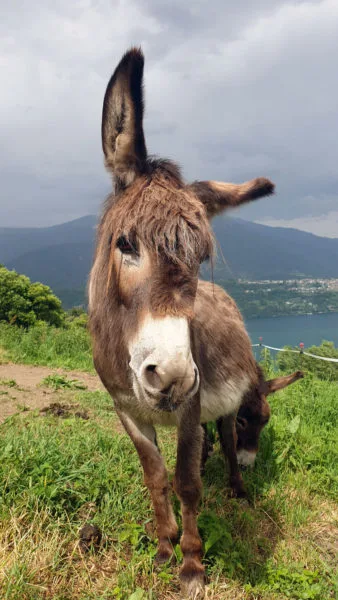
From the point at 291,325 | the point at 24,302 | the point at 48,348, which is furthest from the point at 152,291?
the point at 291,325

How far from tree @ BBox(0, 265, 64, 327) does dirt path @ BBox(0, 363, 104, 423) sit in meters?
11.4

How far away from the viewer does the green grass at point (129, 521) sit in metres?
2.17

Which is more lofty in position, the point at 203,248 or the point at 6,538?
the point at 203,248

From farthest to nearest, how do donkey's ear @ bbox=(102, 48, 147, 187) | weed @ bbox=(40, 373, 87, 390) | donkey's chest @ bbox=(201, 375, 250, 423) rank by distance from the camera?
1. weed @ bbox=(40, 373, 87, 390)
2. donkey's chest @ bbox=(201, 375, 250, 423)
3. donkey's ear @ bbox=(102, 48, 147, 187)

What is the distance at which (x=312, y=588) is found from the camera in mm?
2340

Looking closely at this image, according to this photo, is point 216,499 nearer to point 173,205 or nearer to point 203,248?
point 203,248

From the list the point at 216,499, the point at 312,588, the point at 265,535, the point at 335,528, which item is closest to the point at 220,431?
the point at 216,499

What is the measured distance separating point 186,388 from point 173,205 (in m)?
0.99

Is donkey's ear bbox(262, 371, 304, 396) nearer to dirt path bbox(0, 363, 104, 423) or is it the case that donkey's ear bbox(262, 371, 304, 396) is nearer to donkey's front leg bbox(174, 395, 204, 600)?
donkey's front leg bbox(174, 395, 204, 600)

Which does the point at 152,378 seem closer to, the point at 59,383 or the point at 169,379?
the point at 169,379

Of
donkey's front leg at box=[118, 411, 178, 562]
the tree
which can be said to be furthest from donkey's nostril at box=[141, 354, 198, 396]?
the tree

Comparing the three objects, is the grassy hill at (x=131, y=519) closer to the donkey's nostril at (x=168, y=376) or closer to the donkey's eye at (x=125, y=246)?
the donkey's nostril at (x=168, y=376)

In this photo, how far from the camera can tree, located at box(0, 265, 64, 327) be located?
17.8 meters

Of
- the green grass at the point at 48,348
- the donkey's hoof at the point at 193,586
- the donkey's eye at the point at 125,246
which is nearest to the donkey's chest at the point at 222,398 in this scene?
the donkey's hoof at the point at 193,586
